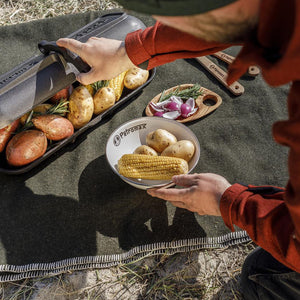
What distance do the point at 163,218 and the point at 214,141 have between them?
56cm

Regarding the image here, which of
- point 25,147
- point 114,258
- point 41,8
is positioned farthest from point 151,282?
point 41,8

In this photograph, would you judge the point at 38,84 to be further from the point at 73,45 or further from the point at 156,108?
the point at 156,108

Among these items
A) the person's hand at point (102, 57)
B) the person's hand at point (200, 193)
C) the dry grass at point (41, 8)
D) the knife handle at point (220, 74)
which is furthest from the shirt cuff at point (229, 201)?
the dry grass at point (41, 8)

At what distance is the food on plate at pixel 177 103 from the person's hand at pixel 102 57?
0.51 metres

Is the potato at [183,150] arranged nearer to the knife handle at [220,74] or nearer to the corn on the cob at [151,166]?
the corn on the cob at [151,166]

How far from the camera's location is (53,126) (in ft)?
5.23

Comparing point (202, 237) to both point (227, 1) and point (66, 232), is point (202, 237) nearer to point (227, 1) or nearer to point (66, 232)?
point (66, 232)

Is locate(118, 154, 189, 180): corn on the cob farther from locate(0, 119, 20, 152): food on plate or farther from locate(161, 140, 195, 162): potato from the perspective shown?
locate(0, 119, 20, 152): food on plate

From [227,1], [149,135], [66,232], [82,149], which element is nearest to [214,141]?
[149,135]

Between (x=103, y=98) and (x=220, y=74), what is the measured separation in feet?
2.63

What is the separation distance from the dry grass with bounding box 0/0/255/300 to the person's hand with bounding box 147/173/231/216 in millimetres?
314

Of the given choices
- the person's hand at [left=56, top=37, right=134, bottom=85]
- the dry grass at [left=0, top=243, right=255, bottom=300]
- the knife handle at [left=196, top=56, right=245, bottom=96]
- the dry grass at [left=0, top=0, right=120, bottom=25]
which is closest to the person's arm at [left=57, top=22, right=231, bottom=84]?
the person's hand at [left=56, top=37, right=134, bottom=85]

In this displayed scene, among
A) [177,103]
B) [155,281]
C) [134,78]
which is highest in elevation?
[134,78]

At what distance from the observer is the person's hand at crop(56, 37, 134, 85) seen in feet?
4.42
